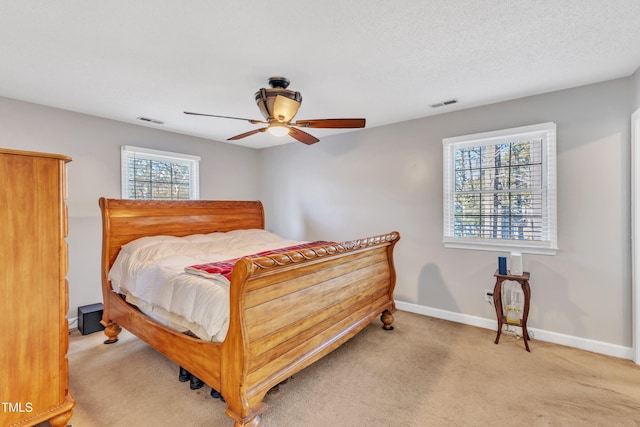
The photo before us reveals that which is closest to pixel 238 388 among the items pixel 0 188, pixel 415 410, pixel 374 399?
pixel 374 399

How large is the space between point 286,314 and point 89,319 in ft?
8.57

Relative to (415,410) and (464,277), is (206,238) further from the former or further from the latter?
(464,277)

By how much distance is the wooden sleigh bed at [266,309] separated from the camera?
1624mm

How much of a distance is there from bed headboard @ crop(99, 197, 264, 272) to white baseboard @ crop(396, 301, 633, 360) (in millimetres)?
2687

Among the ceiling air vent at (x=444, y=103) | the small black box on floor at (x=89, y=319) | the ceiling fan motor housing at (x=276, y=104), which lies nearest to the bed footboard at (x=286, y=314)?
the ceiling fan motor housing at (x=276, y=104)

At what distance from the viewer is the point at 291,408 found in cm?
194

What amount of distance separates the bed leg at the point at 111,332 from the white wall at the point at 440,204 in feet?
9.10

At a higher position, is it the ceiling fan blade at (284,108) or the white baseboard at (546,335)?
the ceiling fan blade at (284,108)

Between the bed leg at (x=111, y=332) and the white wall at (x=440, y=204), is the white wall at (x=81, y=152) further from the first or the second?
the white wall at (x=440, y=204)

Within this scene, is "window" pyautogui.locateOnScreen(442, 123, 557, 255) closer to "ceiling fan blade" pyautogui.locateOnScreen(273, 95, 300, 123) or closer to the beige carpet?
the beige carpet

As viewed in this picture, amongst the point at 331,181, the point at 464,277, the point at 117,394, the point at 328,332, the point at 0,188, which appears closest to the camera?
the point at 0,188

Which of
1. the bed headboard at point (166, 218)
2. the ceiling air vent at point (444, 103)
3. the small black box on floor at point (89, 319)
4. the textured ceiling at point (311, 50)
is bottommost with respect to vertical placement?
the small black box on floor at point (89, 319)

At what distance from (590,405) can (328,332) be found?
6.07 ft

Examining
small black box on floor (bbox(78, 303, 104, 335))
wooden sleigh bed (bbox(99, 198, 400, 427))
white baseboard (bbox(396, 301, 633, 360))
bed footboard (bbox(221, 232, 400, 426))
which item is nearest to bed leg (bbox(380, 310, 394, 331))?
wooden sleigh bed (bbox(99, 198, 400, 427))
